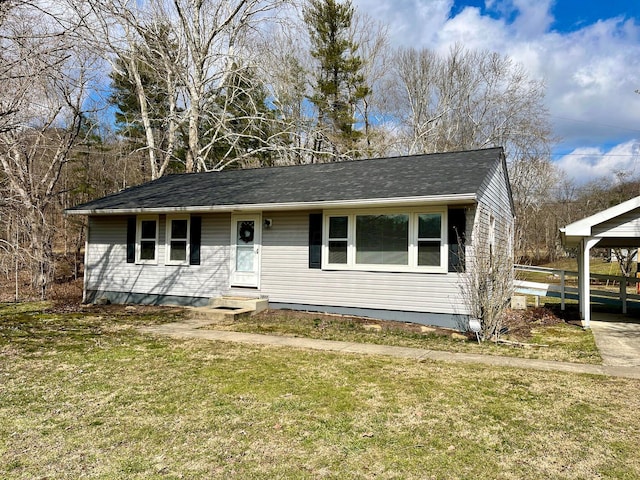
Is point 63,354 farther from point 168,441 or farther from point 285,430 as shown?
point 285,430

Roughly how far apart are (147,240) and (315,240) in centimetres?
520

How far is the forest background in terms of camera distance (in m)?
16.5

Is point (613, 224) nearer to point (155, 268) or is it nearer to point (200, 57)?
point (155, 268)

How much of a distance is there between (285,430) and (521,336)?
622cm

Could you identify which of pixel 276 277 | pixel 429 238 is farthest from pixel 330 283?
pixel 429 238

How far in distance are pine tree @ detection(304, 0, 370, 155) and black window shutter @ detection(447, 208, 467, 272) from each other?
Answer: 13.9 metres

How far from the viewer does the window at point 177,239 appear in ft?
38.4

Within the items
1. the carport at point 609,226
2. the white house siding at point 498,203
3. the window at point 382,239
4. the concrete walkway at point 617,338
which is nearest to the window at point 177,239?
the window at point 382,239

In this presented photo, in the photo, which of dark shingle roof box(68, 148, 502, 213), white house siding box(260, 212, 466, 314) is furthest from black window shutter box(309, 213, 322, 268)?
dark shingle roof box(68, 148, 502, 213)

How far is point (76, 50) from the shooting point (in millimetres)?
6859

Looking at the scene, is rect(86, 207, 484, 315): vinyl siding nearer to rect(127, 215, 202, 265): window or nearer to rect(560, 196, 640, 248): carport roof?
rect(127, 215, 202, 265): window

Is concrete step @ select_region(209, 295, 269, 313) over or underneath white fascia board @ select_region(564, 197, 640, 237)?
underneath

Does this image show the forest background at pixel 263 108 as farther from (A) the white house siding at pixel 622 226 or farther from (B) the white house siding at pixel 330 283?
(A) the white house siding at pixel 622 226

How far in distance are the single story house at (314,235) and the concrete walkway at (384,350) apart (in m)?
2.29
